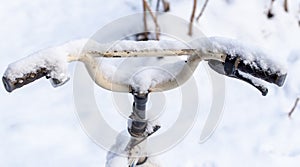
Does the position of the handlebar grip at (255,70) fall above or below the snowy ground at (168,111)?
above

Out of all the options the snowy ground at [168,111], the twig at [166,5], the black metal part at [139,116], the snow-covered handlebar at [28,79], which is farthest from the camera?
the twig at [166,5]

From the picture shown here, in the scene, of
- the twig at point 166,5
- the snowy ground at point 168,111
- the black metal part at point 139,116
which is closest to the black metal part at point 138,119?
the black metal part at point 139,116

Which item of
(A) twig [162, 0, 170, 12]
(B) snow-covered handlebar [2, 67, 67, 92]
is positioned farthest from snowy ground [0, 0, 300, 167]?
(B) snow-covered handlebar [2, 67, 67, 92]

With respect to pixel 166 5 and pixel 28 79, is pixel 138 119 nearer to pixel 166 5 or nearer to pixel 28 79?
pixel 28 79

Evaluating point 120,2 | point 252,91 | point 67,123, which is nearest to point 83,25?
point 120,2

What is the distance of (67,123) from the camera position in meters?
1.69

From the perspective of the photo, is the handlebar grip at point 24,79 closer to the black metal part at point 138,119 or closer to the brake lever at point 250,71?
the black metal part at point 138,119

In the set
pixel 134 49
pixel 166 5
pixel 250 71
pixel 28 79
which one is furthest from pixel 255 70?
pixel 166 5

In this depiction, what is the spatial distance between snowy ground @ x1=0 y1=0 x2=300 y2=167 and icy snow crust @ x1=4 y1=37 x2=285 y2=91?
745 millimetres

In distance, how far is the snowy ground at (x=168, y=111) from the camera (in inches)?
63.6

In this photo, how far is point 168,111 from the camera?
1.72 meters

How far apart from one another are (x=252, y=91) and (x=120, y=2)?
68cm

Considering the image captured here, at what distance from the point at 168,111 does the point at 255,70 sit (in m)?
1.00

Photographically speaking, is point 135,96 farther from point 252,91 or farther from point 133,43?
point 252,91
